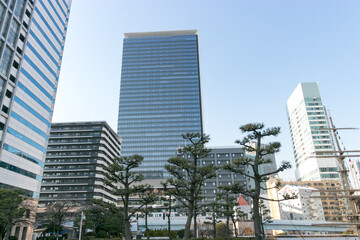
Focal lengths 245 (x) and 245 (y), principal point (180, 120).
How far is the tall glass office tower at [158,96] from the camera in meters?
141

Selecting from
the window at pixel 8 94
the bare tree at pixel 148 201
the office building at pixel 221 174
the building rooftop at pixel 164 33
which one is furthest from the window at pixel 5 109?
the building rooftop at pixel 164 33

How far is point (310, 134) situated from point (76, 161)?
110 meters

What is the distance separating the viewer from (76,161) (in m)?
88.3

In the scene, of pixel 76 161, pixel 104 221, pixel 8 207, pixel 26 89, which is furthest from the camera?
pixel 76 161

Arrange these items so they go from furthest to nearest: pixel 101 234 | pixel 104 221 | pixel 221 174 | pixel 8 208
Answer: pixel 221 174 < pixel 104 221 < pixel 101 234 < pixel 8 208

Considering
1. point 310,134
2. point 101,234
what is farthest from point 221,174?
point 310,134

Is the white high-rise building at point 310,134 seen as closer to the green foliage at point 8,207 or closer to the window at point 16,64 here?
the green foliage at point 8,207

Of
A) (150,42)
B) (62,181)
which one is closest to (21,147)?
(62,181)

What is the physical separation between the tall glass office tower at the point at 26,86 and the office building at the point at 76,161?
3353cm

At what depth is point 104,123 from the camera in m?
93.5

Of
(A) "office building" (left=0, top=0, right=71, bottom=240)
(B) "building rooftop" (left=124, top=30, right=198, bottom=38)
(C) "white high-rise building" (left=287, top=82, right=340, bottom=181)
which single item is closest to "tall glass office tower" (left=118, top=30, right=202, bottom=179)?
(B) "building rooftop" (left=124, top=30, right=198, bottom=38)

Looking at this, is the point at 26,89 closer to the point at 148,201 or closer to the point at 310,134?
the point at 148,201

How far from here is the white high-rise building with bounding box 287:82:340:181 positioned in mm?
114375

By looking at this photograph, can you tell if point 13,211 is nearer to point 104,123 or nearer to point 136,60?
point 104,123
